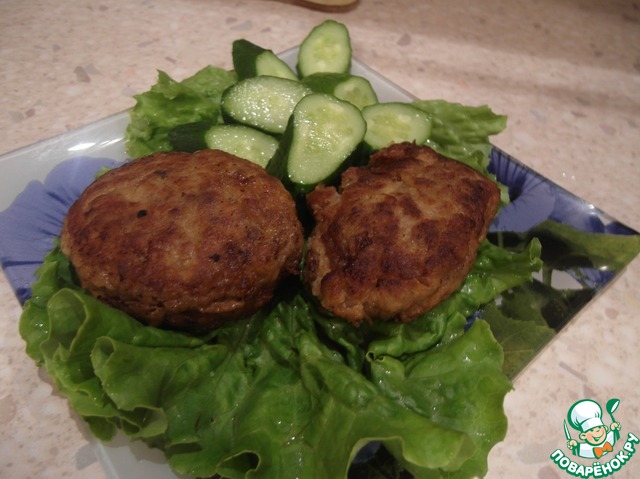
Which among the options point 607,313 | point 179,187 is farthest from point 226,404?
point 607,313

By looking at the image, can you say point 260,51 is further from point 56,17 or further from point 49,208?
point 56,17

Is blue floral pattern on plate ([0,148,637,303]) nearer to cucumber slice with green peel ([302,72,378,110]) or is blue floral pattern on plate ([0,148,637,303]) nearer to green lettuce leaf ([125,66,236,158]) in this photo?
green lettuce leaf ([125,66,236,158])

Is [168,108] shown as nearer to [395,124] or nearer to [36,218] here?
[36,218]

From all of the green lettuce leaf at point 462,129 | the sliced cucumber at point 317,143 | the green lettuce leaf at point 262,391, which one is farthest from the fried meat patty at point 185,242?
the green lettuce leaf at point 462,129

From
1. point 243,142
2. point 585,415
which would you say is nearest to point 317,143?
point 243,142

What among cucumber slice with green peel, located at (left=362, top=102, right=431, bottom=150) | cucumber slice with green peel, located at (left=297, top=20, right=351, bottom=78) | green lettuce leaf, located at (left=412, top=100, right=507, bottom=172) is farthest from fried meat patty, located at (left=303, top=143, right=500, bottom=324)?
cucumber slice with green peel, located at (left=297, top=20, right=351, bottom=78)
